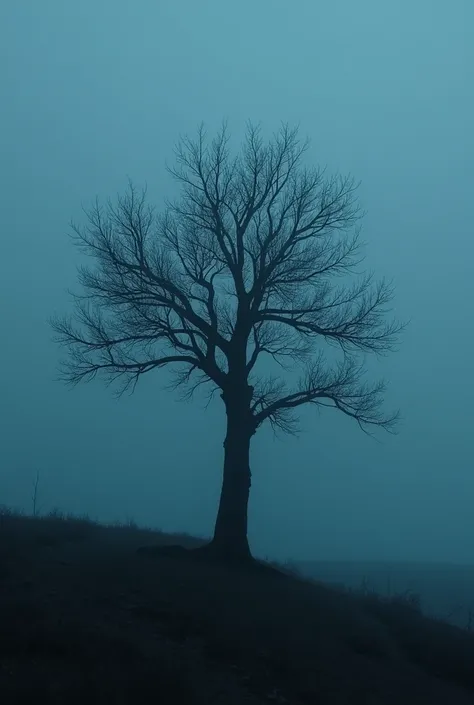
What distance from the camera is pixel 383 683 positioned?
47.3 feet

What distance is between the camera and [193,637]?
47.6 feet

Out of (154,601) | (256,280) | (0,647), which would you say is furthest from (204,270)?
(0,647)

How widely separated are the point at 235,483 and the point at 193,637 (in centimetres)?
701

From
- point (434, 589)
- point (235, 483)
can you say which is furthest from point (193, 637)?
point (434, 589)

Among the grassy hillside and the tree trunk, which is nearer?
the tree trunk

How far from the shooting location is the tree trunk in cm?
2098

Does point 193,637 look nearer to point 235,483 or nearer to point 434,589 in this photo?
point 235,483

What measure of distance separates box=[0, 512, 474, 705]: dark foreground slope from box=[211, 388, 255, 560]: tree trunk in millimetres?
1151

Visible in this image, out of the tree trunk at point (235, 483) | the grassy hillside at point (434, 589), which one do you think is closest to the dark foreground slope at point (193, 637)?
the tree trunk at point (235, 483)

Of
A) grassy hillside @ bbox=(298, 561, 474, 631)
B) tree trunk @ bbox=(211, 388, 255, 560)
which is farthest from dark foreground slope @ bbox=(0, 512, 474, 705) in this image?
grassy hillside @ bbox=(298, 561, 474, 631)

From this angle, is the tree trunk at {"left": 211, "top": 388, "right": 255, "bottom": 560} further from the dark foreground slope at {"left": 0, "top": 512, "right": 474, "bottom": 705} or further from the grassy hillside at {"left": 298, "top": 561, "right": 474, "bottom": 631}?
the grassy hillside at {"left": 298, "top": 561, "right": 474, "bottom": 631}

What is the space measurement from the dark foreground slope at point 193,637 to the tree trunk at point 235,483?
1.15m

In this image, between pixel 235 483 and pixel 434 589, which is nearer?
pixel 235 483

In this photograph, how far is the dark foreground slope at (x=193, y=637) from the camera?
36.2 ft
